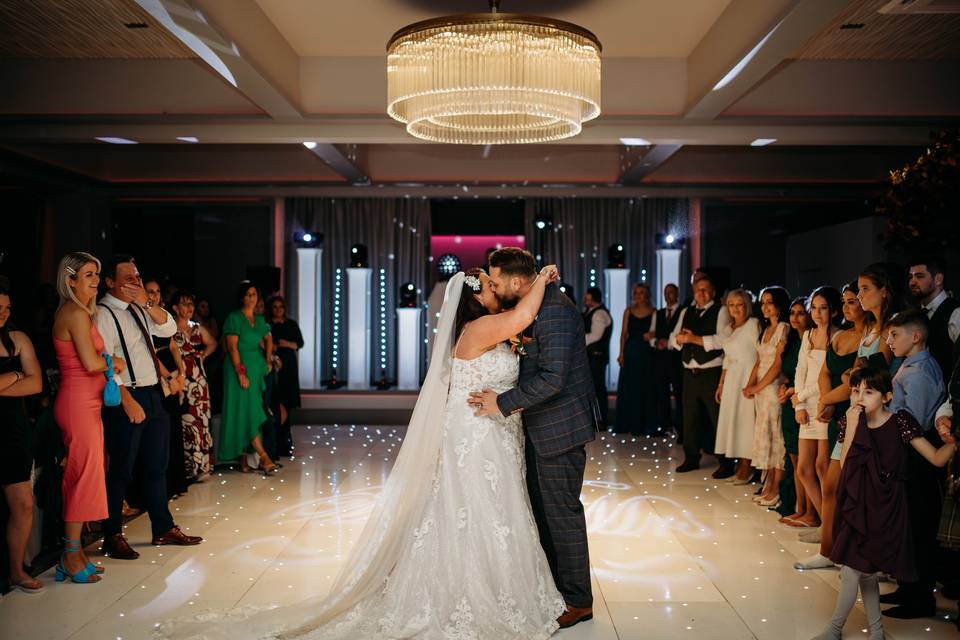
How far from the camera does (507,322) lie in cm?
343

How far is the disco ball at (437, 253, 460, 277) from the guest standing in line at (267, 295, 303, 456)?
4.79 m

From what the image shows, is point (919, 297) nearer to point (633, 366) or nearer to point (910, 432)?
point (910, 432)

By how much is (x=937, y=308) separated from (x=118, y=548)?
13.6ft

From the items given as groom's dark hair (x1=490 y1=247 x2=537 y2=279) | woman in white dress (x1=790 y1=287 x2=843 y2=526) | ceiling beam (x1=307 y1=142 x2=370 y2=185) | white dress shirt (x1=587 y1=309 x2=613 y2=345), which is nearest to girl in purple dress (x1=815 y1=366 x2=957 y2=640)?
woman in white dress (x1=790 y1=287 x2=843 y2=526)

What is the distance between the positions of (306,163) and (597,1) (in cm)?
586

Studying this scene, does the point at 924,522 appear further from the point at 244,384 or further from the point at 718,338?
the point at 244,384

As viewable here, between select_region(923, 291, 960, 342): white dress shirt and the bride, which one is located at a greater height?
select_region(923, 291, 960, 342): white dress shirt

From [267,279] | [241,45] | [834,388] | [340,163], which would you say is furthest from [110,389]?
[340,163]

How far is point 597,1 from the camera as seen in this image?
5.25 metres

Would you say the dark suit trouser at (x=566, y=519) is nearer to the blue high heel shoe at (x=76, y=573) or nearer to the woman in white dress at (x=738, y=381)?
the blue high heel shoe at (x=76, y=573)

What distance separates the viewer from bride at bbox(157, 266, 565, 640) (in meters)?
3.31

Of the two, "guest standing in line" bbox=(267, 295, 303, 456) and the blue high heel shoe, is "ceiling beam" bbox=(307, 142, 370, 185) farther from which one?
the blue high heel shoe

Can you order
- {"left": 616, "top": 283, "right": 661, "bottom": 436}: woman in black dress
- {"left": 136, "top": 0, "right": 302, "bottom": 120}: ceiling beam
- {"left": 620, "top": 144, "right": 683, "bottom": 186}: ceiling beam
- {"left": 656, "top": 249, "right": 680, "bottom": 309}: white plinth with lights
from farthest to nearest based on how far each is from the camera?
{"left": 656, "top": 249, "right": 680, "bottom": 309}: white plinth with lights → {"left": 616, "top": 283, "right": 661, "bottom": 436}: woman in black dress → {"left": 620, "top": 144, "right": 683, "bottom": 186}: ceiling beam → {"left": 136, "top": 0, "right": 302, "bottom": 120}: ceiling beam

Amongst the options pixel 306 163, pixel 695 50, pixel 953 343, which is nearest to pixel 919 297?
pixel 953 343
